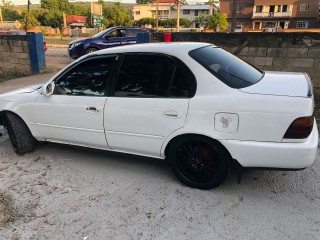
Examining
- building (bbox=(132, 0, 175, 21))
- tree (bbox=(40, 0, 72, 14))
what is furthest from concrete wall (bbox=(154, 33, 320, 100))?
building (bbox=(132, 0, 175, 21))

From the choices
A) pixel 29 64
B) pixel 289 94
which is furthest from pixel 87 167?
pixel 29 64

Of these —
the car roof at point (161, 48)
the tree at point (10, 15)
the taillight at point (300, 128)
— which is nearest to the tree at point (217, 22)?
the car roof at point (161, 48)

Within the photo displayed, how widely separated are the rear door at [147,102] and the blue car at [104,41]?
1053cm

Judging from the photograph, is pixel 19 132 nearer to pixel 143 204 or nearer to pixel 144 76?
pixel 144 76

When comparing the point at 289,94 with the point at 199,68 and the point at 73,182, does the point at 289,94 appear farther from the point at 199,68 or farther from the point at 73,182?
the point at 73,182

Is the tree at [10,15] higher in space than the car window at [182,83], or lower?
higher

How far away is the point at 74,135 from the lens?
3703mm

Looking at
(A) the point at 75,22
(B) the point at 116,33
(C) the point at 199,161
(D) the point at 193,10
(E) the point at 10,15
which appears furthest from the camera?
(E) the point at 10,15

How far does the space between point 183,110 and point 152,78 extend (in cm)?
53

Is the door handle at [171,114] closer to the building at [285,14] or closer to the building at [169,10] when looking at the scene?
the building at [285,14]

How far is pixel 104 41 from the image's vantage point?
13336 mm

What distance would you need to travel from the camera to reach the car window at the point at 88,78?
11.3 feet

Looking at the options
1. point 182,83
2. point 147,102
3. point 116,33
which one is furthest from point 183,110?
point 116,33

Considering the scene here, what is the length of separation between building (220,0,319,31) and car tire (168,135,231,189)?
56.8 metres
